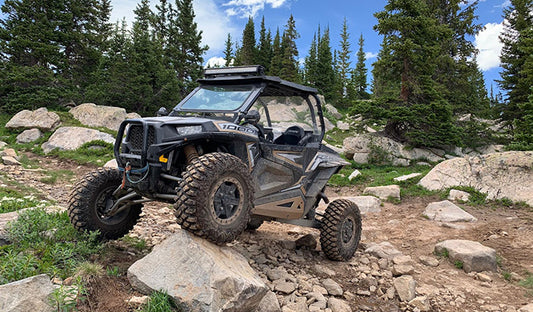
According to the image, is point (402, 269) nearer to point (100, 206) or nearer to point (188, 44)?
point (100, 206)

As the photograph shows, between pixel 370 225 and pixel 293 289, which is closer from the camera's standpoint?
pixel 293 289

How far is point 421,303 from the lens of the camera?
467 cm

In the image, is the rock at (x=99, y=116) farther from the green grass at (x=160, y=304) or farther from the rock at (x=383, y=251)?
the green grass at (x=160, y=304)

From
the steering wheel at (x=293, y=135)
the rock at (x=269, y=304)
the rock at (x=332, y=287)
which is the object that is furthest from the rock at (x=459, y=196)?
the rock at (x=269, y=304)

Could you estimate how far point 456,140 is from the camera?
18469 mm

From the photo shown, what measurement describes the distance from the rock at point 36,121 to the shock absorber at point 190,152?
17.2 m

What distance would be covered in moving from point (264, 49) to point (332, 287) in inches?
2225

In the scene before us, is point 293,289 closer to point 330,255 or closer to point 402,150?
point 330,255

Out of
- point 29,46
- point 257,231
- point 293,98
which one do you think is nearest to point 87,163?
point 257,231

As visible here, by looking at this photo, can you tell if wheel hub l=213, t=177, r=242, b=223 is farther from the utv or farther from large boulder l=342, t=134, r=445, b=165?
large boulder l=342, t=134, r=445, b=165

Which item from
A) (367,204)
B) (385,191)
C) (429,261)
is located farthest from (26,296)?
(385,191)

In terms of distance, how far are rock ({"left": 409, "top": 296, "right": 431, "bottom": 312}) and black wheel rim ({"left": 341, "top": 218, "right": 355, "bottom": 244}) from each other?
64.1 inches

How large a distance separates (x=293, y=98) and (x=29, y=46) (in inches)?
969

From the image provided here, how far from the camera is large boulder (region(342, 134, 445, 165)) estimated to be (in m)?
18.1
